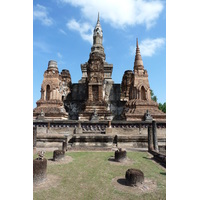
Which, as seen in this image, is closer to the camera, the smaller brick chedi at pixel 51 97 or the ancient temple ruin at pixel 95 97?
the ancient temple ruin at pixel 95 97

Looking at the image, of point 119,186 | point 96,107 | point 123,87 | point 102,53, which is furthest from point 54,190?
point 102,53

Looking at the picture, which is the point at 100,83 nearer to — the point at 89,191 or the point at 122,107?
the point at 122,107

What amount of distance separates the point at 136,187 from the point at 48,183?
7.88ft

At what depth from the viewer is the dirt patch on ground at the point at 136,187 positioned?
399cm

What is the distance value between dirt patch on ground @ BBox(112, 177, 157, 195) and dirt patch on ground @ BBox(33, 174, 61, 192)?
1.65m

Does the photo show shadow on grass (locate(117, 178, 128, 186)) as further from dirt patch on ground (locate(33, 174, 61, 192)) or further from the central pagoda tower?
the central pagoda tower

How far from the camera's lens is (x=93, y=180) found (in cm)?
463

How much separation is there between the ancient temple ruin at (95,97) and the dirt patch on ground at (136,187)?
14.0m

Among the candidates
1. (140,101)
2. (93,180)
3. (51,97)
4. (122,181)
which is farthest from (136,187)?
(51,97)

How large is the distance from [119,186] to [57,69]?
24.4 m

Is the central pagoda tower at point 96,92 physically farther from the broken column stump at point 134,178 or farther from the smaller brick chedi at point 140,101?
the broken column stump at point 134,178

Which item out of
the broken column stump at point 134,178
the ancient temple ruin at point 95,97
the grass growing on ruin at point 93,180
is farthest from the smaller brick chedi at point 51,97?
the broken column stump at point 134,178

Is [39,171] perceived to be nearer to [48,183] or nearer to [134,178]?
[48,183]

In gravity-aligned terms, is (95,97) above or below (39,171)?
above
